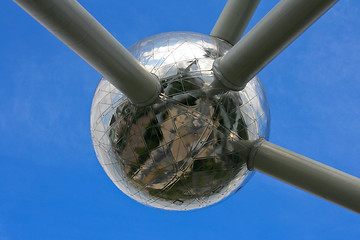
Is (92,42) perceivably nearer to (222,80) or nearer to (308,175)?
(222,80)

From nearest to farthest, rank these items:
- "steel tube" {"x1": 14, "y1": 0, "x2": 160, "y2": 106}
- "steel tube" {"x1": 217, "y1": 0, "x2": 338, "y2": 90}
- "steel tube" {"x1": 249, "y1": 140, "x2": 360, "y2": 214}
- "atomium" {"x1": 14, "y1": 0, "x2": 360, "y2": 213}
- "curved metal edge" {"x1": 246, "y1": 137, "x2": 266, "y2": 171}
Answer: "steel tube" {"x1": 14, "y1": 0, "x2": 160, "y2": 106} < "steel tube" {"x1": 217, "y1": 0, "x2": 338, "y2": 90} < "atomium" {"x1": 14, "y1": 0, "x2": 360, "y2": 213} < "steel tube" {"x1": 249, "y1": 140, "x2": 360, "y2": 214} < "curved metal edge" {"x1": 246, "y1": 137, "x2": 266, "y2": 171}

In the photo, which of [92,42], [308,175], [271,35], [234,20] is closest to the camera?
[92,42]

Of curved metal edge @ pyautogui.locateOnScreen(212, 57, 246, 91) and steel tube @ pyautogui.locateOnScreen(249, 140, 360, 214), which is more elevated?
curved metal edge @ pyautogui.locateOnScreen(212, 57, 246, 91)

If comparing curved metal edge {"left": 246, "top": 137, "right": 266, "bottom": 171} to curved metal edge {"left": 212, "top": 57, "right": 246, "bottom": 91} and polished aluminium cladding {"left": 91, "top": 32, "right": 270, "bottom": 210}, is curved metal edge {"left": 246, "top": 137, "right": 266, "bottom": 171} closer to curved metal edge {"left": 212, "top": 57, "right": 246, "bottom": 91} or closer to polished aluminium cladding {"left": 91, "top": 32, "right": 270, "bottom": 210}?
polished aluminium cladding {"left": 91, "top": 32, "right": 270, "bottom": 210}

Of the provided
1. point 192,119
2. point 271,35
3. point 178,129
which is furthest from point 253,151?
point 271,35

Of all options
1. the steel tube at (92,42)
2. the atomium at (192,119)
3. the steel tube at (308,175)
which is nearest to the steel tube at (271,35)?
the atomium at (192,119)

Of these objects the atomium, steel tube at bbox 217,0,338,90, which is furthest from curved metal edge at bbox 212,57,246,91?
steel tube at bbox 217,0,338,90
